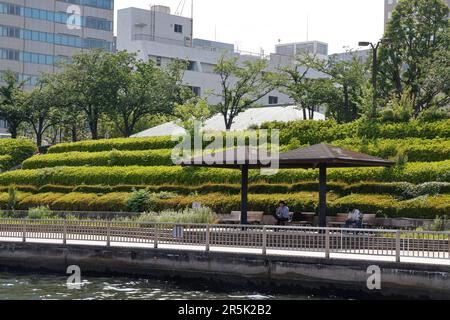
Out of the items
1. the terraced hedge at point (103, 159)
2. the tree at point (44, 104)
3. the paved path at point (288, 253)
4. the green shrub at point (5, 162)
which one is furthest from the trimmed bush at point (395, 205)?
the tree at point (44, 104)

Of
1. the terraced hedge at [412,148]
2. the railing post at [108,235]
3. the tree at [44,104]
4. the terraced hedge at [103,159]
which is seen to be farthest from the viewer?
the tree at [44,104]

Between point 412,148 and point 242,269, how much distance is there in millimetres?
15978

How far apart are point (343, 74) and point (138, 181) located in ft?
70.1

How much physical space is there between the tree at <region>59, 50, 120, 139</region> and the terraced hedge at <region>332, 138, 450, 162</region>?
26.4m

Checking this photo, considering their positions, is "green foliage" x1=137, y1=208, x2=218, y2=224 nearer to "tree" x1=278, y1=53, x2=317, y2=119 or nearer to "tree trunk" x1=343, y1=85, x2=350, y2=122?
"tree" x1=278, y1=53, x2=317, y2=119

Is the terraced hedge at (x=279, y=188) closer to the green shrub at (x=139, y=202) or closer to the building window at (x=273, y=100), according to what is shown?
the green shrub at (x=139, y=202)

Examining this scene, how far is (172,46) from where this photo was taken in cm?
10438

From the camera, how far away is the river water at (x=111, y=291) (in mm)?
24922

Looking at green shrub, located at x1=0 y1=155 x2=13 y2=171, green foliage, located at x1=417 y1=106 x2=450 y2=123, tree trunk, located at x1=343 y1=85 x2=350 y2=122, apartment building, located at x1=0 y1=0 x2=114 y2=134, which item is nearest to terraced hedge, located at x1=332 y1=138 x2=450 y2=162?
green foliage, located at x1=417 y1=106 x2=450 y2=123

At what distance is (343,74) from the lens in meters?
60.8

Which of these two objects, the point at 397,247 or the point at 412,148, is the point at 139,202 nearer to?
the point at 412,148

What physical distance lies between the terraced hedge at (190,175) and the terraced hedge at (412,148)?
1138 millimetres

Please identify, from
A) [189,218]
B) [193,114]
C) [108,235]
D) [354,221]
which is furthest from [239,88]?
[108,235]

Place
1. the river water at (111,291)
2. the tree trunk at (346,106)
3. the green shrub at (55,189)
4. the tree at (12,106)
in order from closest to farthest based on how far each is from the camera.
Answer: the river water at (111,291), the green shrub at (55,189), the tree trunk at (346,106), the tree at (12,106)
